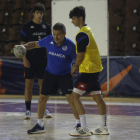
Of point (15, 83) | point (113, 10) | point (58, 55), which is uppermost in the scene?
point (113, 10)

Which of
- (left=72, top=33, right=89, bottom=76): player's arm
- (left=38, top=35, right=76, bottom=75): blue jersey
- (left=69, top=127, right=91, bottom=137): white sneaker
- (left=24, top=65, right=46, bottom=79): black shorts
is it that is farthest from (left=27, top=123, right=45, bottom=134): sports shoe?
(left=24, top=65, right=46, bottom=79): black shorts

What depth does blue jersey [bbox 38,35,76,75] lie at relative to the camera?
16.1ft

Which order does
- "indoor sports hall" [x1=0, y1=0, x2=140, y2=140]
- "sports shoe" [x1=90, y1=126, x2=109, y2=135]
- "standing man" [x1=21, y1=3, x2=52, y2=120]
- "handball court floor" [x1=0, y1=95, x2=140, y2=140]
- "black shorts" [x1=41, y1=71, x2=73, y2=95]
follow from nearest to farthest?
"handball court floor" [x1=0, y1=95, x2=140, y2=140], "sports shoe" [x1=90, y1=126, x2=109, y2=135], "black shorts" [x1=41, y1=71, x2=73, y2=95], "indoor sports hall" [x1=0, y1=0, x2=140, y2=140], "standing man" [x1=21, y1=3, x2=52, y2=120]

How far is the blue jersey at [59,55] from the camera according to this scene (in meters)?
4.89

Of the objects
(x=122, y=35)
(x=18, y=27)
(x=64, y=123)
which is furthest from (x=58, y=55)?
(x=18, y=27)

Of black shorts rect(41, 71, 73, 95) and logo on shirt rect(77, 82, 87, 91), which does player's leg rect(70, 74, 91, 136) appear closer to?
logo on shirt rect(77, 82, 87, 91)

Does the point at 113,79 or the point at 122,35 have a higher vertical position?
the point at 122,35

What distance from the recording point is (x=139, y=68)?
1073 centimetres

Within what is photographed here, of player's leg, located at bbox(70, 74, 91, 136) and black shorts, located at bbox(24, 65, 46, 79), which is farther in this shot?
black shorts, located at bbox(24, 65, 46, 79)

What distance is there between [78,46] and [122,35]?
9322mm

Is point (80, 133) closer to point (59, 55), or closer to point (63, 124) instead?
point (63, 124)

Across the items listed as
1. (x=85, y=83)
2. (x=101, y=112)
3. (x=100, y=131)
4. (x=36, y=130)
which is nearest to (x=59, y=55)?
(x=85, y=83)

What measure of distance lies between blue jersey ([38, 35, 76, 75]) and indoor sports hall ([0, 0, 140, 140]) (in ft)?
2.91

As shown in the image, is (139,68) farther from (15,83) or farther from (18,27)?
(18,27)
